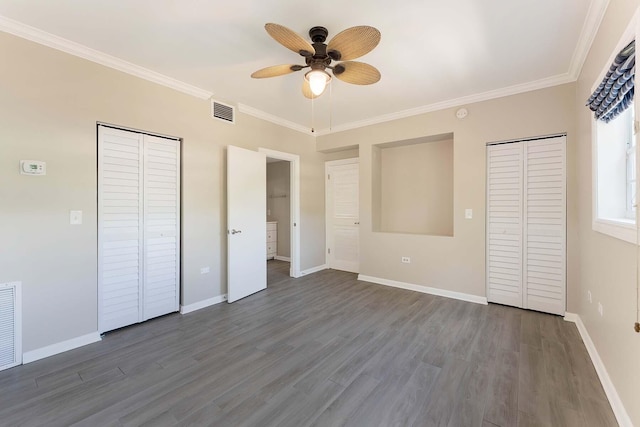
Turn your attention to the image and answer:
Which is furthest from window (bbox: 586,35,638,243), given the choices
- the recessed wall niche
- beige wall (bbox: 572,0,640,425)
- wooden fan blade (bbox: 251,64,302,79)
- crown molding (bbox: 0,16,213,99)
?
crown molding (bbox: 0,16,213,99)

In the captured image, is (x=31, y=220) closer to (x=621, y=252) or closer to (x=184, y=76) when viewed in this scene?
(x=184, y=76)

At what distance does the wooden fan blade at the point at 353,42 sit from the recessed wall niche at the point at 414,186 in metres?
2.35

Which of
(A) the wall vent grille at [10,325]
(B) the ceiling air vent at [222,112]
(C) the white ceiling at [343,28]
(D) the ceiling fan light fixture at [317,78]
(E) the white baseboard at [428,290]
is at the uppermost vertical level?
(C) the white ceiling at [343,28]

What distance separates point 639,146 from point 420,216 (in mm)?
3092

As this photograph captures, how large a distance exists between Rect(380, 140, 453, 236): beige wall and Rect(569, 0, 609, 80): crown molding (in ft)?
5.06

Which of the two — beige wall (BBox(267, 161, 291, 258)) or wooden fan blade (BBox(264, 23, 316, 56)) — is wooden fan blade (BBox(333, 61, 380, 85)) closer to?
wooden fan blade (BBox(264, 23, 316, 56))

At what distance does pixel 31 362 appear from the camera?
2.16m

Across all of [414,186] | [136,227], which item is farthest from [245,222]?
[414,186]

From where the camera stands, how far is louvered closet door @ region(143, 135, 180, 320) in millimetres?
2918

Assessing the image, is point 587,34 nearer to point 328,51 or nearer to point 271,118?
point 328,51

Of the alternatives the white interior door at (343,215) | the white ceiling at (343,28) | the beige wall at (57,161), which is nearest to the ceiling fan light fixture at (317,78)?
the white ceiling at (343,28)

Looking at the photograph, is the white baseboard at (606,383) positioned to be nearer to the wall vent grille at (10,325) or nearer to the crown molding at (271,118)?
the wall vent grille at (10,325)

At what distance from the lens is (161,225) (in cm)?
303

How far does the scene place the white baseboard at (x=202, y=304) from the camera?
10.5 feet
